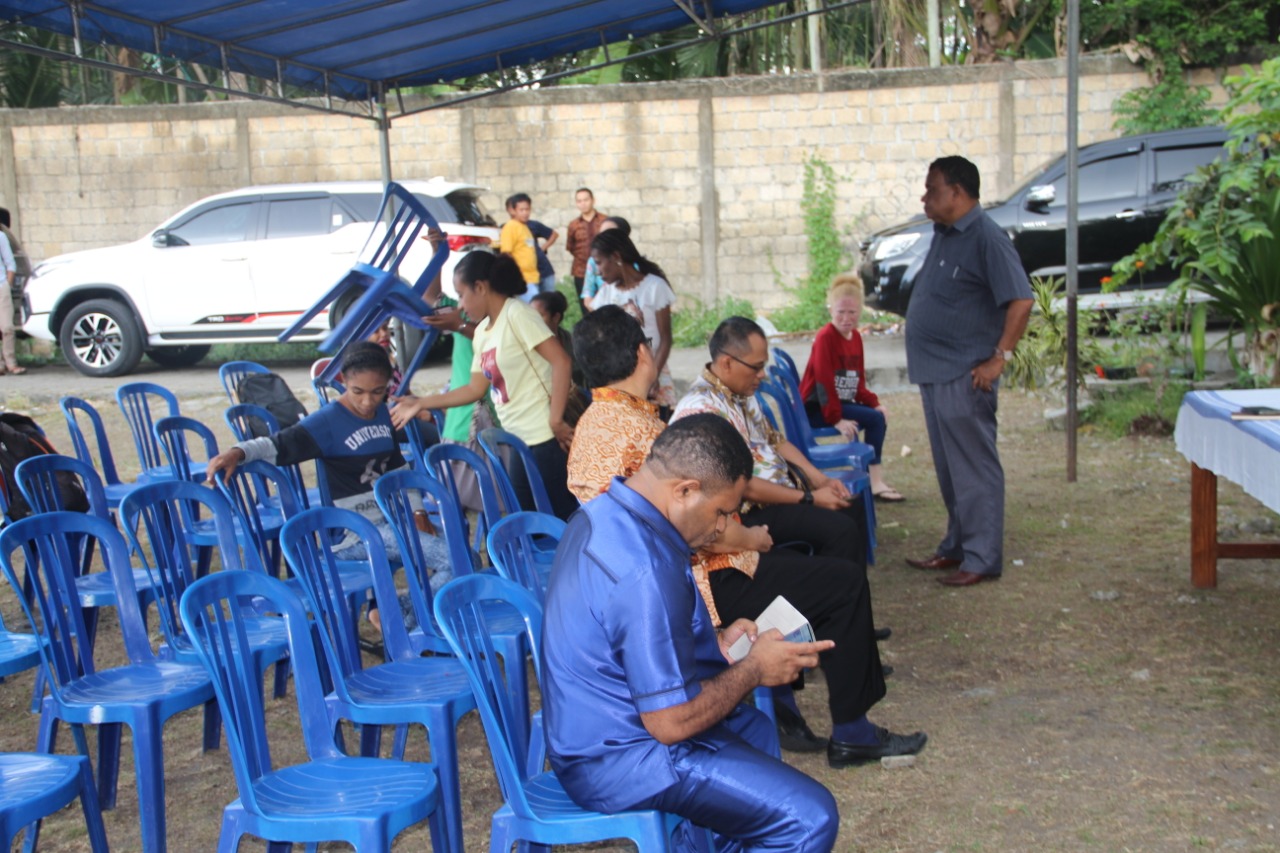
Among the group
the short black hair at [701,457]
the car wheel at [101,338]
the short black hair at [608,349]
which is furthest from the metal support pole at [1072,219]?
the car wheel at [101,338]

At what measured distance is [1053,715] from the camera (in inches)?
156

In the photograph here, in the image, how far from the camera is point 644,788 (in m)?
2.38

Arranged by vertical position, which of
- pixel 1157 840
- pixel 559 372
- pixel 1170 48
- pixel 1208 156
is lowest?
pixel 1157 840

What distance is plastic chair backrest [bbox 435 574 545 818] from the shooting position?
2.53 m

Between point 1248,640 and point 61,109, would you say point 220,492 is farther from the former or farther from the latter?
point 61,109

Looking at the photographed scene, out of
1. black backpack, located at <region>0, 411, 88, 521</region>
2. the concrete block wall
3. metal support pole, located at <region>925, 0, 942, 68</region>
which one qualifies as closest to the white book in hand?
black backpack, located at <region>0, 411, 88, 521</region>

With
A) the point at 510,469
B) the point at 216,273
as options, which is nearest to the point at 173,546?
the point at 510,469

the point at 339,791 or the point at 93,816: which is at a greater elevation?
the point at 339,791

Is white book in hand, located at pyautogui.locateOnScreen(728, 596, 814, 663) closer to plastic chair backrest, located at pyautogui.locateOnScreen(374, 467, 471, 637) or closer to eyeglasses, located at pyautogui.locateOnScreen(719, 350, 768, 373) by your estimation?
plastic chair backrest, located at pyautogui.locateOnScreen(374, 467, 471, 637)

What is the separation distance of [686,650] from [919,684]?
2.21 meters

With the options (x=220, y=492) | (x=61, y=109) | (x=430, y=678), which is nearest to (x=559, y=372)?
(x=220, y=492)

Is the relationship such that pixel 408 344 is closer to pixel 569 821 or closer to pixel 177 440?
pixel 177 440

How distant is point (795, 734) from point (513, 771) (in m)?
1.52

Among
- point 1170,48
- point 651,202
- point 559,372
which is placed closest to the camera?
point 559,372
